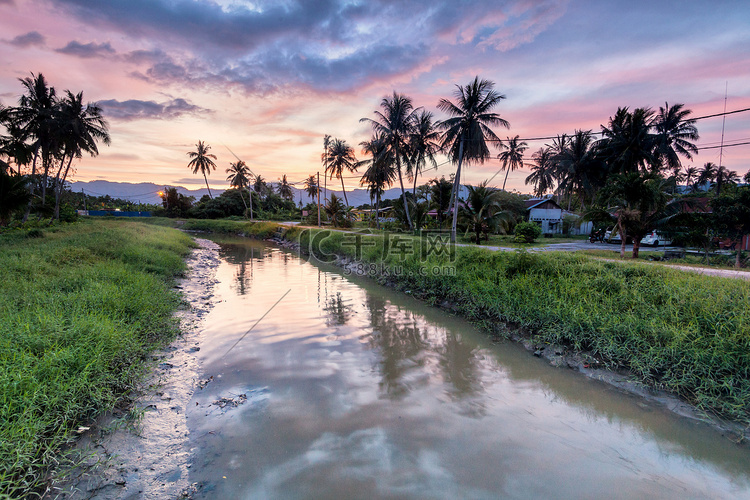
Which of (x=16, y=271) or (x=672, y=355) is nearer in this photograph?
(x=672, y=355)

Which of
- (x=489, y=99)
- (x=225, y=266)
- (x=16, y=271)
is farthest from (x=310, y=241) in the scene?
(x=16, y=271)

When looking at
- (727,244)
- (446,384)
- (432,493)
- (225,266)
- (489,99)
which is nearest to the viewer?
(432,493)

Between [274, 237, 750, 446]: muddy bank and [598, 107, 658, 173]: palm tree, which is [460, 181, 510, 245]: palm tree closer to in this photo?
[598, 107, 658, 173]: palm tree

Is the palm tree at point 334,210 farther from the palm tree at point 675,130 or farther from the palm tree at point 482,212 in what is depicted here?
the palm tree at point 675,130

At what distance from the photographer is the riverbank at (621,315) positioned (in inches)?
189

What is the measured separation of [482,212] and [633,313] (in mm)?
16883

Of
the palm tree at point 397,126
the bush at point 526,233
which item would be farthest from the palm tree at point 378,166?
the bush at point 526,233

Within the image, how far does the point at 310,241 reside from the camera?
25.6m

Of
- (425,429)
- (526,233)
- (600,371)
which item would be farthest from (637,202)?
(425,429)

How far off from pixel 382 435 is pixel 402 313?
578 cm

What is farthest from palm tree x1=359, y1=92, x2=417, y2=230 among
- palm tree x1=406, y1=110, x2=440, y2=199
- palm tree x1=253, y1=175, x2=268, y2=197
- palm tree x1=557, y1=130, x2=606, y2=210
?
palm tree x1=253, y1=175, x2=268, y2=197

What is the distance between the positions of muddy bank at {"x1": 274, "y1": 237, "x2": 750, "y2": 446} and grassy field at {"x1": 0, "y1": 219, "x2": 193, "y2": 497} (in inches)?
280

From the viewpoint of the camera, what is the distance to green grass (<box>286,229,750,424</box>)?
4.79 m

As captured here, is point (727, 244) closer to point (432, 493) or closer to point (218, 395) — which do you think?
point (432, 493)
